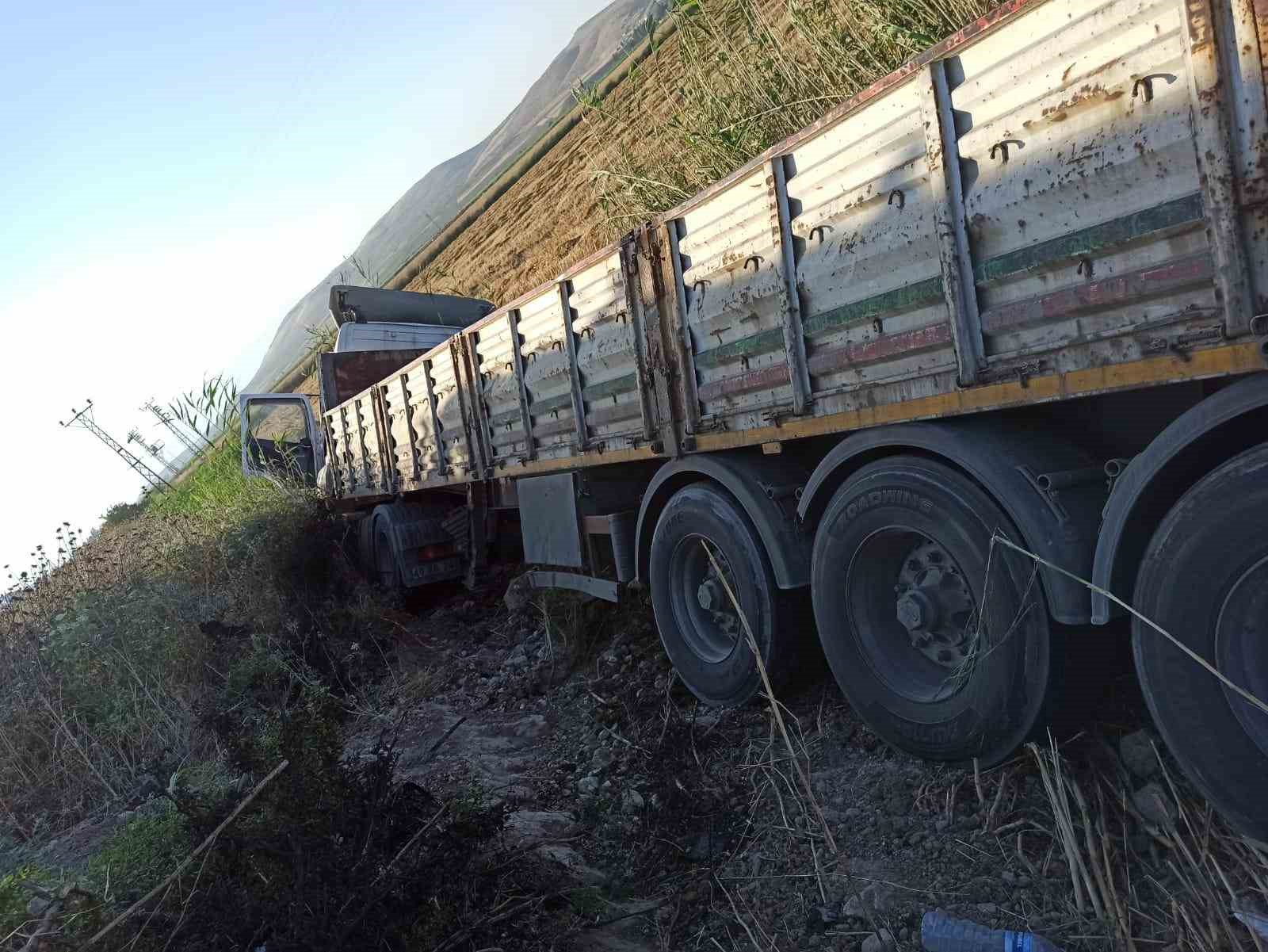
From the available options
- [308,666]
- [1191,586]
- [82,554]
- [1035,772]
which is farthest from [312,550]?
[1191,586]

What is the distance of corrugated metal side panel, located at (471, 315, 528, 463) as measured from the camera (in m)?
5.93

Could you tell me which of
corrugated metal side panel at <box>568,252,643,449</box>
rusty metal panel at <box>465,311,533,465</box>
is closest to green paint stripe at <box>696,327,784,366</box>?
corrugated metal side panel at <box>568,252,643,449</box>

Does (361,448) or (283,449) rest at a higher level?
(283,449)

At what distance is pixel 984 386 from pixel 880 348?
46 cm

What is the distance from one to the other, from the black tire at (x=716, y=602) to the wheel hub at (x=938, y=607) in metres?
0.75

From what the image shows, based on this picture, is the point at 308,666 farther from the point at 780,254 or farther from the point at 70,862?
the point at 780,254

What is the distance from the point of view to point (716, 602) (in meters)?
4.34

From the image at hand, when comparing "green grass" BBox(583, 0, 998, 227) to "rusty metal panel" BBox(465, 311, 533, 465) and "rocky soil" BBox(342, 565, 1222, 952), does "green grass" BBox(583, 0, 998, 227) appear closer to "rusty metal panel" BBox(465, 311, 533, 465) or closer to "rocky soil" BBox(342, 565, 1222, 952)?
"rusty metal panel" BBox(465, 311, 533, 465)

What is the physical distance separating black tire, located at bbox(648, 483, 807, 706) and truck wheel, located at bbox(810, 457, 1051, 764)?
1.13 ft

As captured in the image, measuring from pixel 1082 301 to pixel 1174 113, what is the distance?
485mm

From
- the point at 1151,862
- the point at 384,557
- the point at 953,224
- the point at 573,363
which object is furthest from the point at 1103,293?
the point at 384,557

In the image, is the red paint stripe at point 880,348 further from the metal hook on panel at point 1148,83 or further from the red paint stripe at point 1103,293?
the metal hook on panel at point 1148,83

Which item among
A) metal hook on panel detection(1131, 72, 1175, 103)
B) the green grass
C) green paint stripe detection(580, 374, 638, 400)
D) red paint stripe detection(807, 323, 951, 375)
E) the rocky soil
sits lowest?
the rocky soil

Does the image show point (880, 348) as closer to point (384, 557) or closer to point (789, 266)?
point (789, 266)
